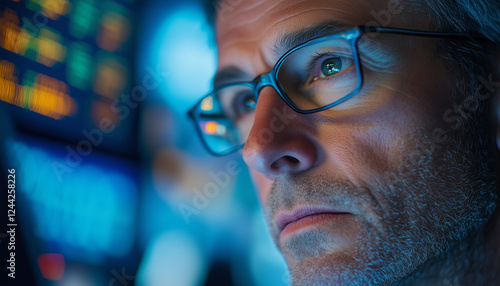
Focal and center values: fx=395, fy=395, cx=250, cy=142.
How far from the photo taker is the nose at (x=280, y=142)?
66 cm

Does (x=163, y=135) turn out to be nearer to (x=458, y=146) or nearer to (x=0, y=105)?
(x=0, y=105)

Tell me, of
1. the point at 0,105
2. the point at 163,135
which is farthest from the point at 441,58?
the point at 0,105

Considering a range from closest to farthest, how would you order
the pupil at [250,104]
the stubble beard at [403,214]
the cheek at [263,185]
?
the stubble beard at [403,214]
the cheek at [263,185]
the pupil at [250,104]

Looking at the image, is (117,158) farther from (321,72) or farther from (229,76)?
(321,72)

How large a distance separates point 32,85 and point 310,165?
57 centimetres

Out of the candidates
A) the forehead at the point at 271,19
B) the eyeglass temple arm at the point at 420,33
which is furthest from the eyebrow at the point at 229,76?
the eyeglass temple arm at the point at 420,33

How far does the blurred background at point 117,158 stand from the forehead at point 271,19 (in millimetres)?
124

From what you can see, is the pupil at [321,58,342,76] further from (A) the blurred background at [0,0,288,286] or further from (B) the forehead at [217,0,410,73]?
(A) the blurred background at [0,0,288,286]

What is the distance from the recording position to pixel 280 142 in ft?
2.20

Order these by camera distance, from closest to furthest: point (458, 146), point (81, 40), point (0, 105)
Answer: point (458, 146) < point (0, 105) < point (81, 40)

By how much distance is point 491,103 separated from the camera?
2.25 feet

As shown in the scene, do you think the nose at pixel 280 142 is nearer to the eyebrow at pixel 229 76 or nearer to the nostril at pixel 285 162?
the nostril at pixel 285 162

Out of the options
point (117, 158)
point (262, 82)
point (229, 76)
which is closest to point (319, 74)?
point (262, 82)

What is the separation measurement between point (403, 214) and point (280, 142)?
0.23m
